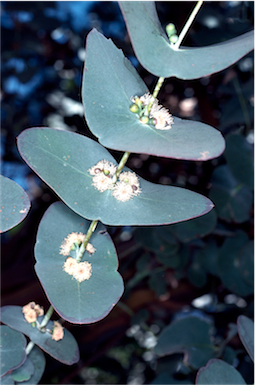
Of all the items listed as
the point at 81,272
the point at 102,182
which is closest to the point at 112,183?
the point at 102,182

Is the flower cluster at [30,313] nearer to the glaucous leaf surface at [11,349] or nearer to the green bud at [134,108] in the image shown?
the glaucous leaf surface at [11,349]

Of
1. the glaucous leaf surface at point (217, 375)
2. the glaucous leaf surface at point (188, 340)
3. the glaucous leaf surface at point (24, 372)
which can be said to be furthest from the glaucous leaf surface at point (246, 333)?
the glaucous leaf surface at point (24, 372)

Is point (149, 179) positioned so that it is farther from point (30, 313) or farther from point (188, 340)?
point (30, 313)

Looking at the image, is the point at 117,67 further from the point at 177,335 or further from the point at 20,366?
the point at 177,335

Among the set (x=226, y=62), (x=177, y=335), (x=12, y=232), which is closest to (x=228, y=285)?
(x=177, y=335)

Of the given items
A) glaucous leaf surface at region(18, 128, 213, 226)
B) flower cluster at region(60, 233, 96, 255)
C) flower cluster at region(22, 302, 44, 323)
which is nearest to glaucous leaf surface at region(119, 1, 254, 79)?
glaucous leaf surface at region(18, 128, 213, 226)

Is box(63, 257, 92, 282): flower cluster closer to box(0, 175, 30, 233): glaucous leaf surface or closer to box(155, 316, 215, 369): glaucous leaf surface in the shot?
box(0, 175, 30, 233): glaucous leaf surface

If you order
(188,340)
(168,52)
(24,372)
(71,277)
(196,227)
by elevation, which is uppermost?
(168,52)
